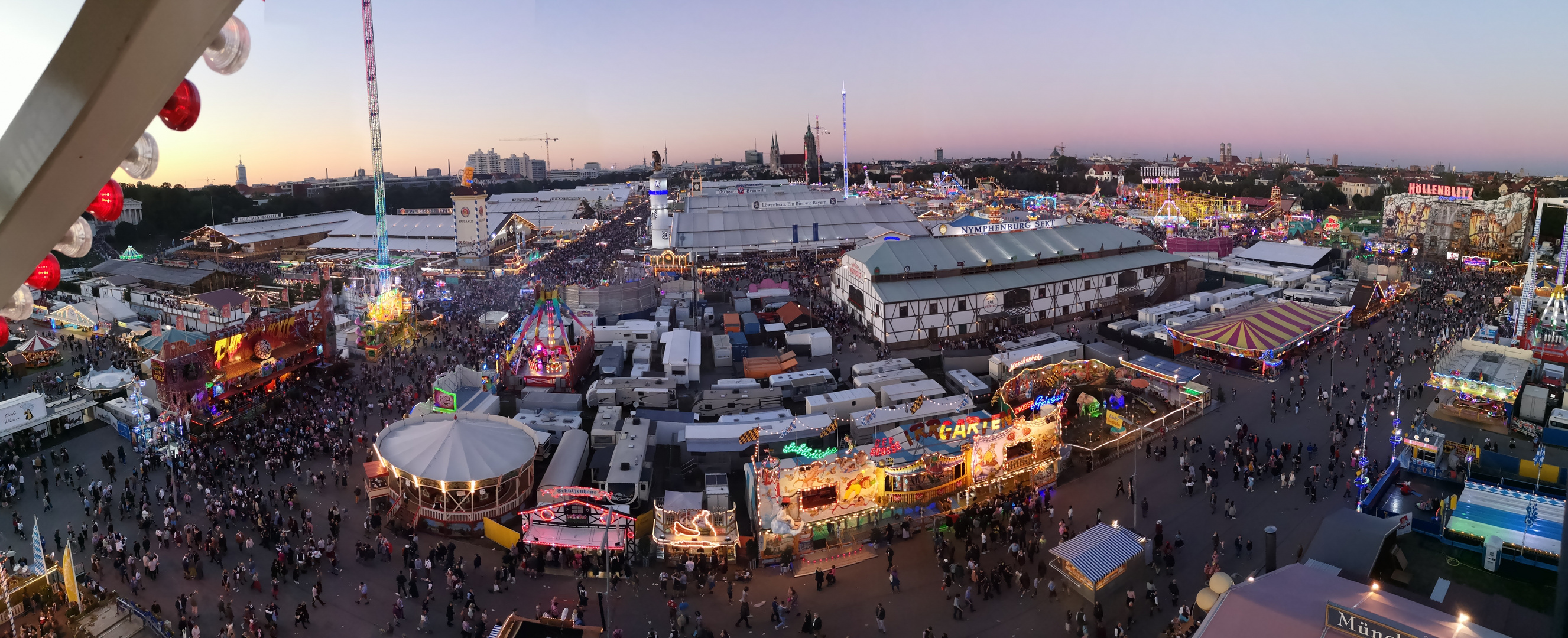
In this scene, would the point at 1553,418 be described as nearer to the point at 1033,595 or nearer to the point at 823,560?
the point at 1033,595

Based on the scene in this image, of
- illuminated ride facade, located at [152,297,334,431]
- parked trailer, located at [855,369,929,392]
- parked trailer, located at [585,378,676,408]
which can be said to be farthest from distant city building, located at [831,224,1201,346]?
illuminated ride facade, located at [152,297,334,431]

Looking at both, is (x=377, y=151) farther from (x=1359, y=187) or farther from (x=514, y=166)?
(x=514, y=166)

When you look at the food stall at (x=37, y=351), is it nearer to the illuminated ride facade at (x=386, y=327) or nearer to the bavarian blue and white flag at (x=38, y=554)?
the illuminated ride facade at (x=386, y=327)

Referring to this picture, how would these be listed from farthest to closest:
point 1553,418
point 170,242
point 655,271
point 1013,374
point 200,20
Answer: point 170,242 < point 655,271 < point 1013,374 < point 1553,418 < point 200,20

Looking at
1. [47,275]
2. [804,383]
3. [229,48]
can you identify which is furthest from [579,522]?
[229,48]

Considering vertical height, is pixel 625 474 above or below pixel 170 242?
below

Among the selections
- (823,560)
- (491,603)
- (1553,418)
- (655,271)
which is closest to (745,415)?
(823,560)
